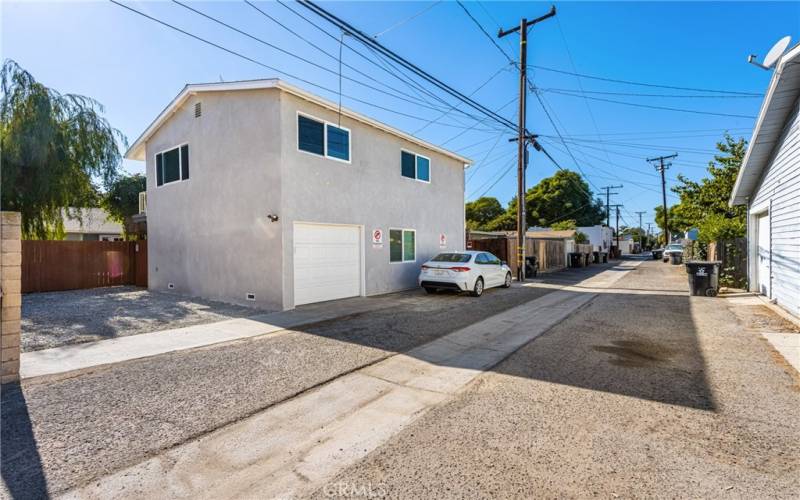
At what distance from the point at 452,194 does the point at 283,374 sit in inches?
506

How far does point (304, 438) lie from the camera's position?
10.9ft

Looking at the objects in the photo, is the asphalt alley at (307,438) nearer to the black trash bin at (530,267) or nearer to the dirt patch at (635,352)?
the dirt patch at (635,352)

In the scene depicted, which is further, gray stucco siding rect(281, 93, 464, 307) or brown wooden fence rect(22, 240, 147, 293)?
brown wooden fence rect(22, 240, 147, 293)

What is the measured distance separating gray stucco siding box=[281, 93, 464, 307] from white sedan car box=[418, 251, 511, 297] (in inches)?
59.2

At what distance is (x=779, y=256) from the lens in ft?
30.1

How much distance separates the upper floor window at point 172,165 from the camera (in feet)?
39.8

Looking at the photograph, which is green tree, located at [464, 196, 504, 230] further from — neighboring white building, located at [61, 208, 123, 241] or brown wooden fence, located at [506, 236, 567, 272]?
neighboring white building, located at [61, 208, 123, 241]

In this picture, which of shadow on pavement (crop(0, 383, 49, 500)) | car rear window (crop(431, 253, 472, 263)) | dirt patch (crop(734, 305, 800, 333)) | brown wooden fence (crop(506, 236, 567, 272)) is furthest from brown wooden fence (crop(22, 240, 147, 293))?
dirt patch (crop(734, 305, 800, 333))

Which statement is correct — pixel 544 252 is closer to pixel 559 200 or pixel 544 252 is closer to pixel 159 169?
pixel 159 169

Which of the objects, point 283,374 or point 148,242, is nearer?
point 283,374

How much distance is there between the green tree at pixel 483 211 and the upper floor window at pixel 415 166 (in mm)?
43061

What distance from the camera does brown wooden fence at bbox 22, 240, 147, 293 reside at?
12812 millimetres

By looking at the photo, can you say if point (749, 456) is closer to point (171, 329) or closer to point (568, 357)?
point (568, 357)

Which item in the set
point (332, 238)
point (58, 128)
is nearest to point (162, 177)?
point (58, 128)
